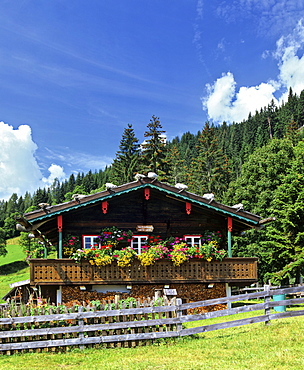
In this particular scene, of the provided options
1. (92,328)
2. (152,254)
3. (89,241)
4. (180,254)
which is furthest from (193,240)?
(92,328)

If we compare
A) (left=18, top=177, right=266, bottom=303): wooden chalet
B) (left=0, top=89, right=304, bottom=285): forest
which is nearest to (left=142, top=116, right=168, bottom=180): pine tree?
(left=0, top=89, right=304, bottom=285): forest

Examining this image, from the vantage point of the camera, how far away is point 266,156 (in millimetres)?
39562

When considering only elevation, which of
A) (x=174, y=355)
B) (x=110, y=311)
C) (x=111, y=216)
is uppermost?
(x=111, y=216)

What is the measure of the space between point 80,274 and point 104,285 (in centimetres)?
144

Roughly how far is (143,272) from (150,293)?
1253 mm

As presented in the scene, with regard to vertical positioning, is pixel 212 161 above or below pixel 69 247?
above

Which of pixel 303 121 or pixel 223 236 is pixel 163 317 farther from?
pixel 303 121

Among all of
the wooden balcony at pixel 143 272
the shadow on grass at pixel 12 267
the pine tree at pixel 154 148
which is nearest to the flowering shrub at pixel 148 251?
the wooden balcony at pixel 143 272

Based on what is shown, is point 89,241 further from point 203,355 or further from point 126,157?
point 126,157

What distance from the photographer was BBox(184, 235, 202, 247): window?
858 inches

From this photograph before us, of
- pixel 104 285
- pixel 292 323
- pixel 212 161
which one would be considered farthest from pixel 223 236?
pixel 212 161

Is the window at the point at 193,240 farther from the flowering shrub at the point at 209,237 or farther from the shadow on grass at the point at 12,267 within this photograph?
the shadow on grass at the point at 12,267

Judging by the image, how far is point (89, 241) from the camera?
21.2m

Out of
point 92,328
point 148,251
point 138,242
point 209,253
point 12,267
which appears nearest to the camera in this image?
point 92,328
